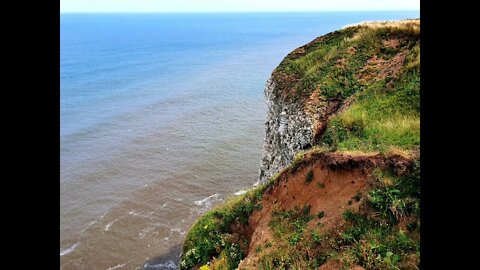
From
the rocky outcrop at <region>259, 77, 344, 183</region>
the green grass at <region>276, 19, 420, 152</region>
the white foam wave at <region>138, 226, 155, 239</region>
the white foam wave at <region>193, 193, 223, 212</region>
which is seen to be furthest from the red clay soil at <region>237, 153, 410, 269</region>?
the white foam wave at <region>193, 193, 223, 212</region>

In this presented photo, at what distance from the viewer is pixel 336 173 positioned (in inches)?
657

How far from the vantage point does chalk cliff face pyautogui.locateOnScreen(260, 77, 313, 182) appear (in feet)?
82.2

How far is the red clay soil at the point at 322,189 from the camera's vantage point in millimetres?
14930

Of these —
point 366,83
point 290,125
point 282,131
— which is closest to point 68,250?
point 282,131

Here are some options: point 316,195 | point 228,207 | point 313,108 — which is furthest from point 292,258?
point 313,108

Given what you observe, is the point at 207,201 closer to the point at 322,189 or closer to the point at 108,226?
the point at 108,226

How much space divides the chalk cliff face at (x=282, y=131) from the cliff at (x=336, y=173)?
0.08m

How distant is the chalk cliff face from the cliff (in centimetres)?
8

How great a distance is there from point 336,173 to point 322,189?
864 millimetres
